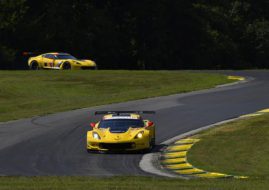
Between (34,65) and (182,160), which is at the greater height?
(34,65)

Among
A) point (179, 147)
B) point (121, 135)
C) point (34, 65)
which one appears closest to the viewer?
point (121, 135)

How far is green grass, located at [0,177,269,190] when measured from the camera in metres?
14.7

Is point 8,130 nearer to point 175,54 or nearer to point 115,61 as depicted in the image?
point 115,61

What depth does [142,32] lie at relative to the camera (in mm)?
77875

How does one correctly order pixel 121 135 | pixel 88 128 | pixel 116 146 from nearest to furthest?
pixel 116 146, pixel 121 135, pixel 88 128

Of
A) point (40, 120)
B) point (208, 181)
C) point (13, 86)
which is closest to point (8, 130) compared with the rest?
point (40, 120)

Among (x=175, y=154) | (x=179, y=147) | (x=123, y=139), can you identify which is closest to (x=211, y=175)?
(x=175, y=154)

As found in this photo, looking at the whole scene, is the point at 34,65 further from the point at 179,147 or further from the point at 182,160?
the point at 182,160

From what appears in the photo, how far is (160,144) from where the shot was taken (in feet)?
79.6

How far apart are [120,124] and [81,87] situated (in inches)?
789

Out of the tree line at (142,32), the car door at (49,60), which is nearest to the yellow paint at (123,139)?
the car door at (49,60)

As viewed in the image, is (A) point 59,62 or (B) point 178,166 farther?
(A) point 59,62

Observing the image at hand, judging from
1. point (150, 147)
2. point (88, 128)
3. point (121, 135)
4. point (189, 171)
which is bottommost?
point (88, 128)

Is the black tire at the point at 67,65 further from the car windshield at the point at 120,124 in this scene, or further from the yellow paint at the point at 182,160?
the car windshield at the point at 120,124
